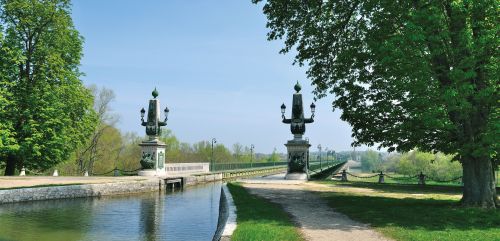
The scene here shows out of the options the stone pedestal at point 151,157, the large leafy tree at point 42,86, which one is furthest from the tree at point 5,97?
the stone pedestal at point 151,157

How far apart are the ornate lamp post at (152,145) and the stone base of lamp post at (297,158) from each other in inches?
486

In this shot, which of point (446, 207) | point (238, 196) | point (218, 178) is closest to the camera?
point (446, 207)

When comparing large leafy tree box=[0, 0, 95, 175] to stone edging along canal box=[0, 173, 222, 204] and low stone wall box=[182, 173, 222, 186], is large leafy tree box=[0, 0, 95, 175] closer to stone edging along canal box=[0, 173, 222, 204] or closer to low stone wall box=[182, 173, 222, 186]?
stone edging along canal box=[0, 173, 222, 204]

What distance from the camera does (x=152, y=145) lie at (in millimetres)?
33812

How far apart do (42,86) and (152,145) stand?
9.37m

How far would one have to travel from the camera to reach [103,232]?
44.9 feet

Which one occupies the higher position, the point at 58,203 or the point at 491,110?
the point at 491,110

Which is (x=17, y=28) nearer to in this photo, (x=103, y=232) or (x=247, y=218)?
(x=103, y=232)

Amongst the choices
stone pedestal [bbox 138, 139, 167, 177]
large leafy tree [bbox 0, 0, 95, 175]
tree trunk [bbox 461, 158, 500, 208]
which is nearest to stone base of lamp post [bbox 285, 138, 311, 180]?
stone pedestal [bbox 138, 139, 167, 177]

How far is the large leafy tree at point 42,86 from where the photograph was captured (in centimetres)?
2908

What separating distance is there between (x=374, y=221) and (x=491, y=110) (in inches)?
224

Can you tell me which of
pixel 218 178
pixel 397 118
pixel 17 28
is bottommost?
pixel 218 178

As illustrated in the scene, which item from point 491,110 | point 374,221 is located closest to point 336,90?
point 491,110

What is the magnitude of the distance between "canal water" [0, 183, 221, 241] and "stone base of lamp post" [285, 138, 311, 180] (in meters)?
6.56
